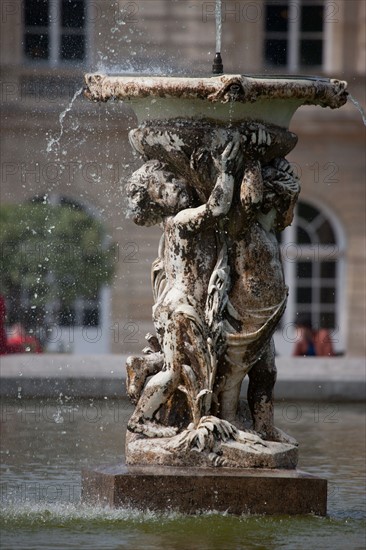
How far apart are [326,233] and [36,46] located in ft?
18.2

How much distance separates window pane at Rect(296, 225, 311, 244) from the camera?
3014cm

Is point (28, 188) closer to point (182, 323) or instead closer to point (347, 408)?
point (347, 408)

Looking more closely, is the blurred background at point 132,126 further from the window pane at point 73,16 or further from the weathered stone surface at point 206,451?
the weathered stone surface at point 206,451

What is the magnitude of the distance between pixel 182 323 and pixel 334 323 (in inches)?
880

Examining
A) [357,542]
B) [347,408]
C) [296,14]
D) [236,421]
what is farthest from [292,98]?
[296,14]

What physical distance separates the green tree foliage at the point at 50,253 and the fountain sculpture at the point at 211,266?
14591 millimetres

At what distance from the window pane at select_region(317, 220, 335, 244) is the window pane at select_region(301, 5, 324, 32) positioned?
320 cm

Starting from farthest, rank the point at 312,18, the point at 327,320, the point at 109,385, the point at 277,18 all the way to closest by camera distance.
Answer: the point at 312,18 → the point at 277,18 → the point at 327,320 → the point at 109,385

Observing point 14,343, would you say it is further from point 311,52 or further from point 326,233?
point 311,52

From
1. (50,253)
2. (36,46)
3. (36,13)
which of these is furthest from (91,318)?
(50,253)

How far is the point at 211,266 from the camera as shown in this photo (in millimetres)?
8328

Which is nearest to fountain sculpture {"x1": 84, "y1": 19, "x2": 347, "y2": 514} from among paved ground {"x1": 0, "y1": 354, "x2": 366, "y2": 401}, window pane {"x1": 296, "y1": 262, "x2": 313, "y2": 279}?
paved ground {"x1": 0, "y1": 354, "x2": 366, "y2": 401}

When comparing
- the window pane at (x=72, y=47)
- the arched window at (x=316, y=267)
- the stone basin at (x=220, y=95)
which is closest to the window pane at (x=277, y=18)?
the arched window at (x=316, y=267)

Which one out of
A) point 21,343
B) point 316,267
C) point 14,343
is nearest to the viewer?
point 14,343
